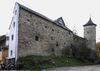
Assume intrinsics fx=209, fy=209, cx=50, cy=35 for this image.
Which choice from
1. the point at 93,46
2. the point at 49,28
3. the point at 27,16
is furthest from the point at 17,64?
the point at 93,46

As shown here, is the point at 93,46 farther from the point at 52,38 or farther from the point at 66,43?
the point at 52,38

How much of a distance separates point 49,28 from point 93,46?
26.2 meters

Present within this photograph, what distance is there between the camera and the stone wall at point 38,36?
144 feet

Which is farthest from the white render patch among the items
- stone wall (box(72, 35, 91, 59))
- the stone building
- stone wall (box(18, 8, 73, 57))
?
stone wall (box(72, 35, 91, 59))

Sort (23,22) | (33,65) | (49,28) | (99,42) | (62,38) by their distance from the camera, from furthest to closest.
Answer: (99,42) < (62,38) < (49,28) < (23,22) < (33,65)

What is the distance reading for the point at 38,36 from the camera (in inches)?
1905

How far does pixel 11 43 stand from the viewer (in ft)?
149

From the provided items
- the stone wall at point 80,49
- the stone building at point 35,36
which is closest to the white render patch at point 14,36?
the stone building at point 35,36

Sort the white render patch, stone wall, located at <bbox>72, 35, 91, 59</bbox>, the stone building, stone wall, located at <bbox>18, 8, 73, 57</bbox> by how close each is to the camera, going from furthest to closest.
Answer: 1. stone wall, located at <bbox>72, 35, 91, 59</bbox>
2. stone wall, located at <bbox>18, 8, 73, 57</bbox>
3. the stone building
4. the white render patch

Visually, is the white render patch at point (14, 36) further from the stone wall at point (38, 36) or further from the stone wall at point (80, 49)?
the stone wall at point (80, 49)

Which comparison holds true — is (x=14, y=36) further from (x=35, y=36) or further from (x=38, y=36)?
(x=38, y=36)

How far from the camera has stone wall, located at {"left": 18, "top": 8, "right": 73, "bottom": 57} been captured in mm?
43844

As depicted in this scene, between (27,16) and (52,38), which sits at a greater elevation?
(27,16)

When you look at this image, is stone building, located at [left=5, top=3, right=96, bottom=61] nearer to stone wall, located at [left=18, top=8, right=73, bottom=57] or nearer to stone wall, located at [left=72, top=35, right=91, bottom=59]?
stone wall, located at [left=18, top=8, right=73, bottom=57]
